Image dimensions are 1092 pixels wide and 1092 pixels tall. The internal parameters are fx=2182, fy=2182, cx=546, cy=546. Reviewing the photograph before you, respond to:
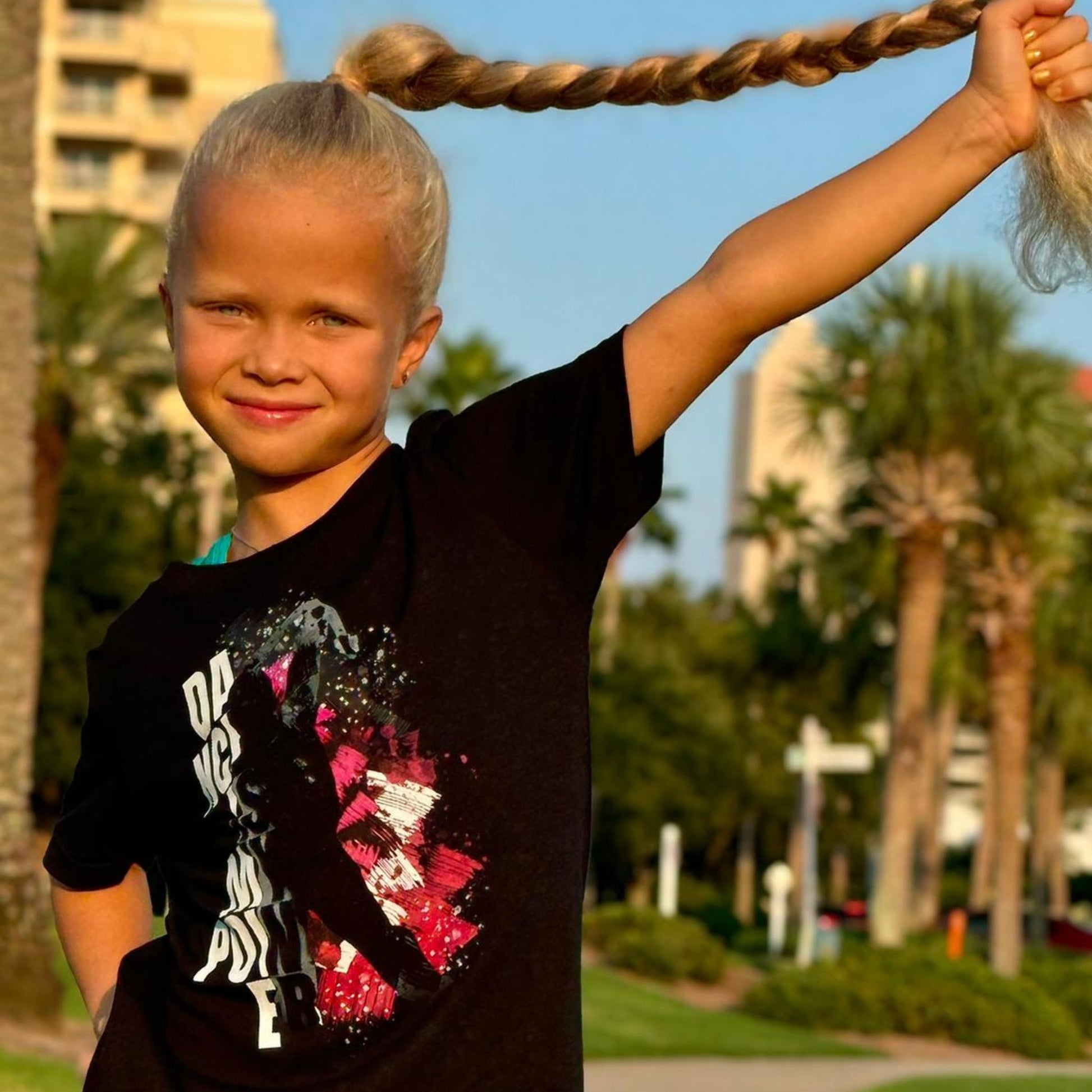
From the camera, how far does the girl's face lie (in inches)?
83.6

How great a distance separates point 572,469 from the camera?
2.12 meters

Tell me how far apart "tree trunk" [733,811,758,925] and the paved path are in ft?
110

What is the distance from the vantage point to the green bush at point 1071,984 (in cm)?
2339

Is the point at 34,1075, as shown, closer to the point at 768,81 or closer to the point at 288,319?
the point at 288,319

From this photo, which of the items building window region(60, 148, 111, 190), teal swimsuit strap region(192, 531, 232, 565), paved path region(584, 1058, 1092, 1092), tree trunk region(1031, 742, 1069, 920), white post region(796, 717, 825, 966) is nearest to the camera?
teal swimsuit strap region(192, 531, 232, 565)

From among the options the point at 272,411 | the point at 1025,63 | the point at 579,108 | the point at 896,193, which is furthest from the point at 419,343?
the point at 1025,63

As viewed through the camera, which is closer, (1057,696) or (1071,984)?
(1071,984)

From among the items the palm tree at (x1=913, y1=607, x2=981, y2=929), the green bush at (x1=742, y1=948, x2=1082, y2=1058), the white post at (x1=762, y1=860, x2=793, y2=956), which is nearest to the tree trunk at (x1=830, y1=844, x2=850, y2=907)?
the palm tree at (x1=913, y1=607, x2=981, y2=929)

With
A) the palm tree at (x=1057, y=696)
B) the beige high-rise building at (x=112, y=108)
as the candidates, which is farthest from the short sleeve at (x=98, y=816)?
the beige high-rise building at (x=112, y=108)

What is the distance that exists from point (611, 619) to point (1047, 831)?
1108 cm

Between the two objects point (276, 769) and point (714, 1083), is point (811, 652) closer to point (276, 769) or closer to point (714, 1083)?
point (714, 1083)

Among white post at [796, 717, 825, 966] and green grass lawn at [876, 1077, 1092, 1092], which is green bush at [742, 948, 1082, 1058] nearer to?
white post at [796, 717, 825, 966]

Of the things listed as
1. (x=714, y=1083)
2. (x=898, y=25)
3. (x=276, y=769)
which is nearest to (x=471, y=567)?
(x=276, y=769)

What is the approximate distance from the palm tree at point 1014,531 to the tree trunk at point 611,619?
14776mm
